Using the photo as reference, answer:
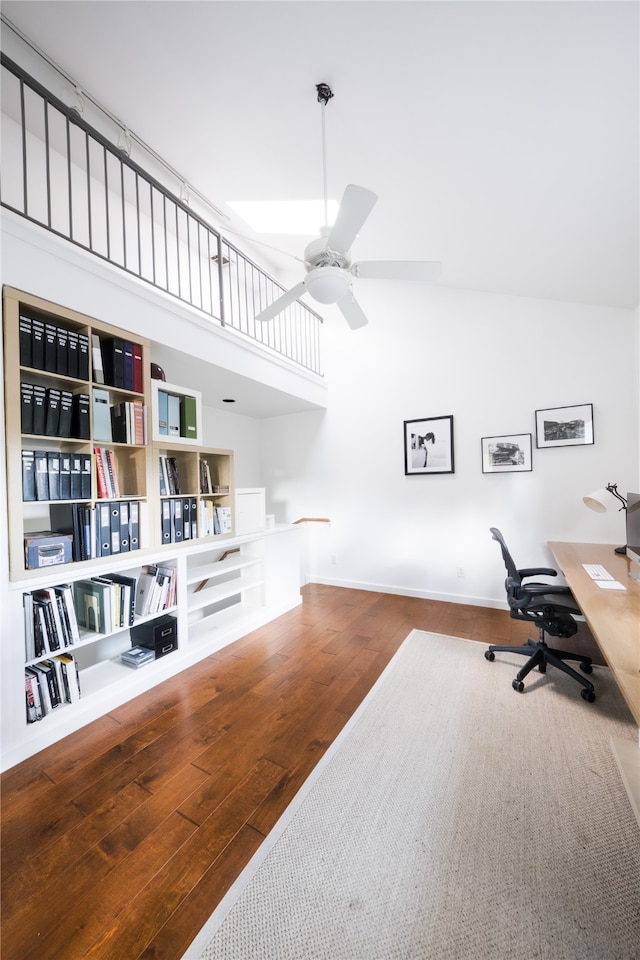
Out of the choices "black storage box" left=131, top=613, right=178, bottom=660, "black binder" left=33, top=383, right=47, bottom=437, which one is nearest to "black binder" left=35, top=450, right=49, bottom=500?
"black binder" left=33, top=383, right=47, bottom=437

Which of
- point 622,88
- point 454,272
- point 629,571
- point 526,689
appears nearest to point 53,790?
point 526,689

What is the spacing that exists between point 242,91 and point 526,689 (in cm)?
386

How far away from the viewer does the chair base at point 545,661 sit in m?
2.18

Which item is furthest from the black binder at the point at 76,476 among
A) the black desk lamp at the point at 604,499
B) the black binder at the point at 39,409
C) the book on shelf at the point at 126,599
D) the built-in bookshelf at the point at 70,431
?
the black desk lamp at the point at 604,499

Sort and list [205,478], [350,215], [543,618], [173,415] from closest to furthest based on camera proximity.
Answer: [350,215] < [543,618] < [173,415] < [205,478]

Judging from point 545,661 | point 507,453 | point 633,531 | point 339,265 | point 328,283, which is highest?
point 339,265

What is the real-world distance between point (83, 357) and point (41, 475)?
722mm

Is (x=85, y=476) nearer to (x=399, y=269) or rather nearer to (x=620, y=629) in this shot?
(x=399, y=269)

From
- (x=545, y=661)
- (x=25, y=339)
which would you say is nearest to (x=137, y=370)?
(x=25, y=339)

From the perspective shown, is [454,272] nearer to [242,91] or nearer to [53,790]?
[242,91]

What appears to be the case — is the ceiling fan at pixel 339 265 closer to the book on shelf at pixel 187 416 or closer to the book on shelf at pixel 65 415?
the book on shelf at pixel 187 416

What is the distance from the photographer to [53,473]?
1.98 metres

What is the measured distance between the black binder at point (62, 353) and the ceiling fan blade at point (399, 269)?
1.66 m

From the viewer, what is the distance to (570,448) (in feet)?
11.1
